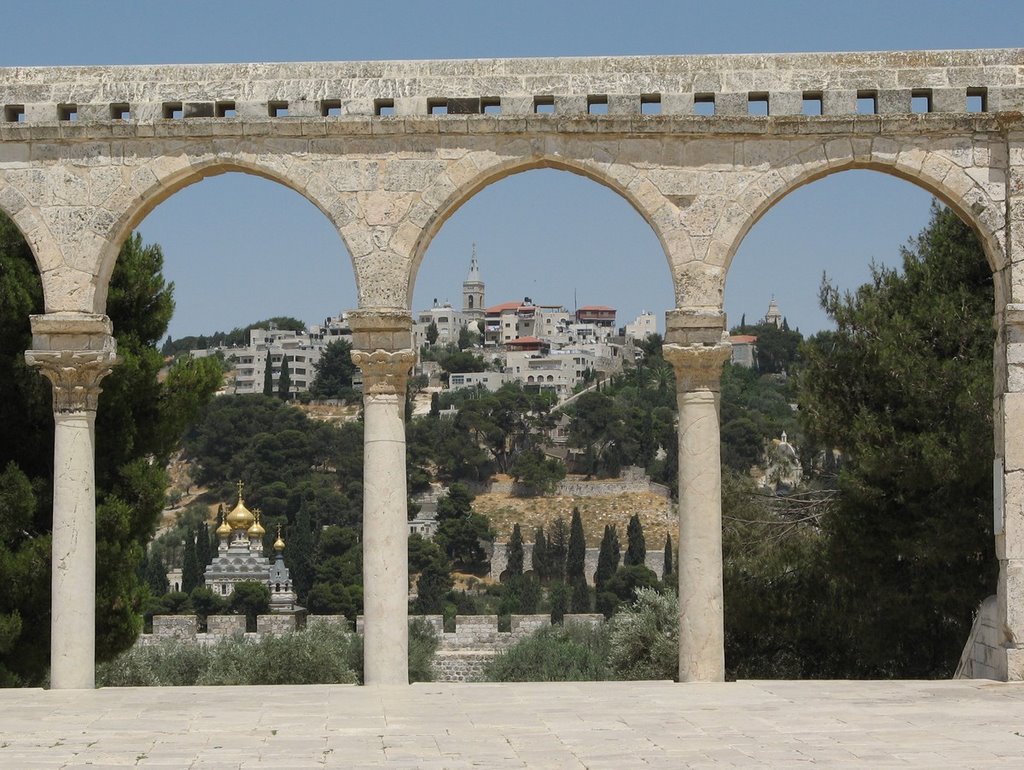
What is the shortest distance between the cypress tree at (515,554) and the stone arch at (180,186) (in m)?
82.7

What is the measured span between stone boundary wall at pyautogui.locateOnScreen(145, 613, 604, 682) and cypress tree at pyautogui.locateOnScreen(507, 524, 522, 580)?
1405 inches

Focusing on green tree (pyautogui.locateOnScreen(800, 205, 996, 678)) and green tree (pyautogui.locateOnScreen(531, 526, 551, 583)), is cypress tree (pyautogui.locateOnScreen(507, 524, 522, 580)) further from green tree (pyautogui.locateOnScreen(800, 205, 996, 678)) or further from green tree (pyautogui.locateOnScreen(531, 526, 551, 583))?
green tree (pyautogui.locateOnScreen(800, 205, 996, 678))

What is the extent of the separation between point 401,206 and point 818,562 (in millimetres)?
11314

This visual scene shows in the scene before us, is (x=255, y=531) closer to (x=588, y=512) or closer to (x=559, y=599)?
(x=559, y=599)

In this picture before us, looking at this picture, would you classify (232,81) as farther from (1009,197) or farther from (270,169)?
(1009,197)

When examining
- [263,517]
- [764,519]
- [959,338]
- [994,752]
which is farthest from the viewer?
[263,517]

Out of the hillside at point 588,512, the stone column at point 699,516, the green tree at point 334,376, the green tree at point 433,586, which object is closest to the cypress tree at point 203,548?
the green tree at point 433,586

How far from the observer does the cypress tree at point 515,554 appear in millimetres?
101250

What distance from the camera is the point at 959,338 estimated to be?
2420cm

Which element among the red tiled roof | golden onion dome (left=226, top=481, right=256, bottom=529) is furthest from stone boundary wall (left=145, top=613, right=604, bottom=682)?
the red tiled roof

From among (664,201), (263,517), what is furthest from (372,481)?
(263,517)

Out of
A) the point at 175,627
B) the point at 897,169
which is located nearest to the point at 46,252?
the point at 897,169

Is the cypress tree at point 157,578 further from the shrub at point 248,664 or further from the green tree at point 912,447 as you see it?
the green tree at point 912,447

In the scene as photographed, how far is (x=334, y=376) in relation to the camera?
13775cm
